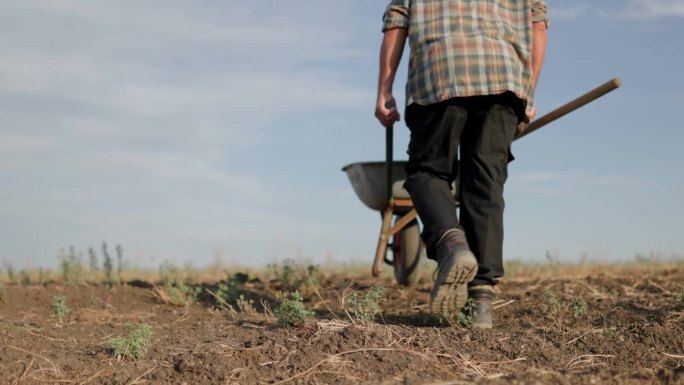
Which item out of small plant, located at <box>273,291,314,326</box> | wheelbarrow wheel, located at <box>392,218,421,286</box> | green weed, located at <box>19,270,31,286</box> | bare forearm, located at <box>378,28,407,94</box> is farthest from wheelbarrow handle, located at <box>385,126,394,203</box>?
green weed, located at <box>19,270,31,286</box>

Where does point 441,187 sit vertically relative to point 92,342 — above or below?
above

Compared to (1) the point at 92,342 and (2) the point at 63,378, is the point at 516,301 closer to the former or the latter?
(1) the point at 92,342

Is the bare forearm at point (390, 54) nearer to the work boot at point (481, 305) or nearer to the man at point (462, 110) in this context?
the man at point (462, 110)

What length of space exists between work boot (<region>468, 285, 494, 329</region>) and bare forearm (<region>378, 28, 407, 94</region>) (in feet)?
3.65

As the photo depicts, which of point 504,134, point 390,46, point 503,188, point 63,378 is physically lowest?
point 63,378

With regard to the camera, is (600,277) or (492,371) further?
(600,277)

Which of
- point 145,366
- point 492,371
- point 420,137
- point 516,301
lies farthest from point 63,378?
point 516,301

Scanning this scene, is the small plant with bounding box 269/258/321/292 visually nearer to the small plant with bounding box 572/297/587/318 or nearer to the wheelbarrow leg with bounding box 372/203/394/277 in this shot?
the wheelbarrow leg with bounding box 372/203/394/277

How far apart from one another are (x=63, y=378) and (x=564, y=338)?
2.15 m

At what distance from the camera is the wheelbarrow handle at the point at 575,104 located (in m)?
4.74

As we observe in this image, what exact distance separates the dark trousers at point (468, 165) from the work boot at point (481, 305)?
0.15 ft

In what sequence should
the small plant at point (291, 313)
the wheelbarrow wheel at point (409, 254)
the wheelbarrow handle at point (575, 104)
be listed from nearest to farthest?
the small plant at point (291, 313) < the wheelbarrow handle at point (575, 104) < the wheelbarrow wheel at point (409, 254)

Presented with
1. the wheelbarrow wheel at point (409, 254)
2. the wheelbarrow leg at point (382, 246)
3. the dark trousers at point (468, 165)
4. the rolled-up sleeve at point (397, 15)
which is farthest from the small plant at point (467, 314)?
the wheelbarrow wheel at point (409, 254)

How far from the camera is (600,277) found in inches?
272
